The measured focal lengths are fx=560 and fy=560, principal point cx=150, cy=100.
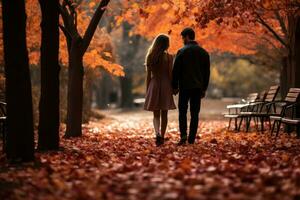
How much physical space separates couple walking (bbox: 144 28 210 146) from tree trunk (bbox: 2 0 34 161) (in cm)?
329

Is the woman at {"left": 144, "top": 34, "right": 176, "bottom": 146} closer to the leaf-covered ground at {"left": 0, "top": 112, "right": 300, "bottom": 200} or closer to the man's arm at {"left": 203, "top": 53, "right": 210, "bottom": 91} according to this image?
the man's arm at {"left": 203, "top": 53, "right": 210, "bottom": 91}

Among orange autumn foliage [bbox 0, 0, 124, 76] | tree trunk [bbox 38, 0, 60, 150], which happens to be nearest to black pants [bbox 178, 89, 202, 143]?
tree trunk [bbox 38, 0, 60, 150]

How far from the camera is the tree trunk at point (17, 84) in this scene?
26.0ft

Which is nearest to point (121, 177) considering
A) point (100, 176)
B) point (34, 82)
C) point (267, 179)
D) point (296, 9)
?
point (100, 176)

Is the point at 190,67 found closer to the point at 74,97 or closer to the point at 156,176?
the point at 74,97

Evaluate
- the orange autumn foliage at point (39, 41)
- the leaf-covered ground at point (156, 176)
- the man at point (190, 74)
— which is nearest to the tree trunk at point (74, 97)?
the orange autumn foliage at point (39, 41)

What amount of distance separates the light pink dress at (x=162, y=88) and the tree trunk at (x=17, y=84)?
3.27 metres

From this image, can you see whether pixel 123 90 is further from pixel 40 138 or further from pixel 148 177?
pixel 148 177

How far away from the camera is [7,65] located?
800 centimetres

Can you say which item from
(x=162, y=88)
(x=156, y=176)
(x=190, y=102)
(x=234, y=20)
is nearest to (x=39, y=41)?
(x=234, y=20)

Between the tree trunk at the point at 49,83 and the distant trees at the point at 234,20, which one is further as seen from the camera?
the distant trees at the point at 234,20

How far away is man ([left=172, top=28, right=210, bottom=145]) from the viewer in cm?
1062

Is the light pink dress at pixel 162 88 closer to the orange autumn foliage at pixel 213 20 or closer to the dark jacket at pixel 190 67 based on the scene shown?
the dark jacket at pixel 190 67

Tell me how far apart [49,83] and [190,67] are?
2652mm
